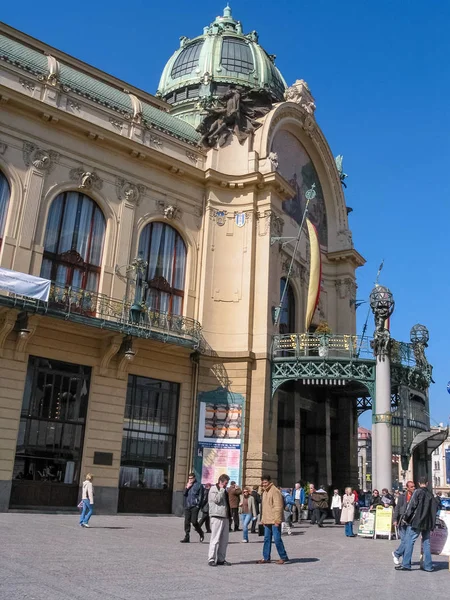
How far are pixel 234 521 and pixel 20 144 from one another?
15.8 meters

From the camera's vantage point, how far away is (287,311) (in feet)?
106

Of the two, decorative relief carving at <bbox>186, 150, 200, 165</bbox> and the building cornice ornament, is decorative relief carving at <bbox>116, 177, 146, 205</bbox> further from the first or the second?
the building cornice ornament

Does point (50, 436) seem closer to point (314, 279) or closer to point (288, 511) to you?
point (288, 511)

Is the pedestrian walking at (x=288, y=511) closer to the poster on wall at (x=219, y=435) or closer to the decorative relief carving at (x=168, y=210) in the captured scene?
the poster on wall at (x=219, y=435)

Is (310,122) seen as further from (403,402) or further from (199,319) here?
(403,402)

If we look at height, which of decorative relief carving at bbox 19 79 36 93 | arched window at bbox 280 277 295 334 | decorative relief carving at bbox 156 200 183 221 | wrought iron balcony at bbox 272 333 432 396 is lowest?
wrought iron balcony at bbox 272 333 432 396

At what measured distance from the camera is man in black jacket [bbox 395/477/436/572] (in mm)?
12172

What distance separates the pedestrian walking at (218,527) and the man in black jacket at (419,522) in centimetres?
355

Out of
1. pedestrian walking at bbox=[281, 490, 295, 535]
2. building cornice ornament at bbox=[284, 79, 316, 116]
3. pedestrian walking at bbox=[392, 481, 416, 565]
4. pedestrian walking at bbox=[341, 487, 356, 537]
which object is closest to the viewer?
pedestrian walking at bbox=[392, 481, 416, 565]

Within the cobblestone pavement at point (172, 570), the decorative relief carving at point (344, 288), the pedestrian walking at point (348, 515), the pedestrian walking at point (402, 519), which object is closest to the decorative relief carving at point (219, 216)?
the decorative relief carving at point (344, 288)

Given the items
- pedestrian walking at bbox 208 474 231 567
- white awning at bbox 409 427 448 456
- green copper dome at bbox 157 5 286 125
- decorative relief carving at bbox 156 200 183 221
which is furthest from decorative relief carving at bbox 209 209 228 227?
pedestrian walking at bbox 208 474 231 567

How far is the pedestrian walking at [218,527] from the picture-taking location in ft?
37.7

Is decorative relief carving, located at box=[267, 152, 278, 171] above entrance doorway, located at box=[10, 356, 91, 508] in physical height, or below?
above

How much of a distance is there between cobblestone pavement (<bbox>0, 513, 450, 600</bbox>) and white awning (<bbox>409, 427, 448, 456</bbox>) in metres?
9.87
